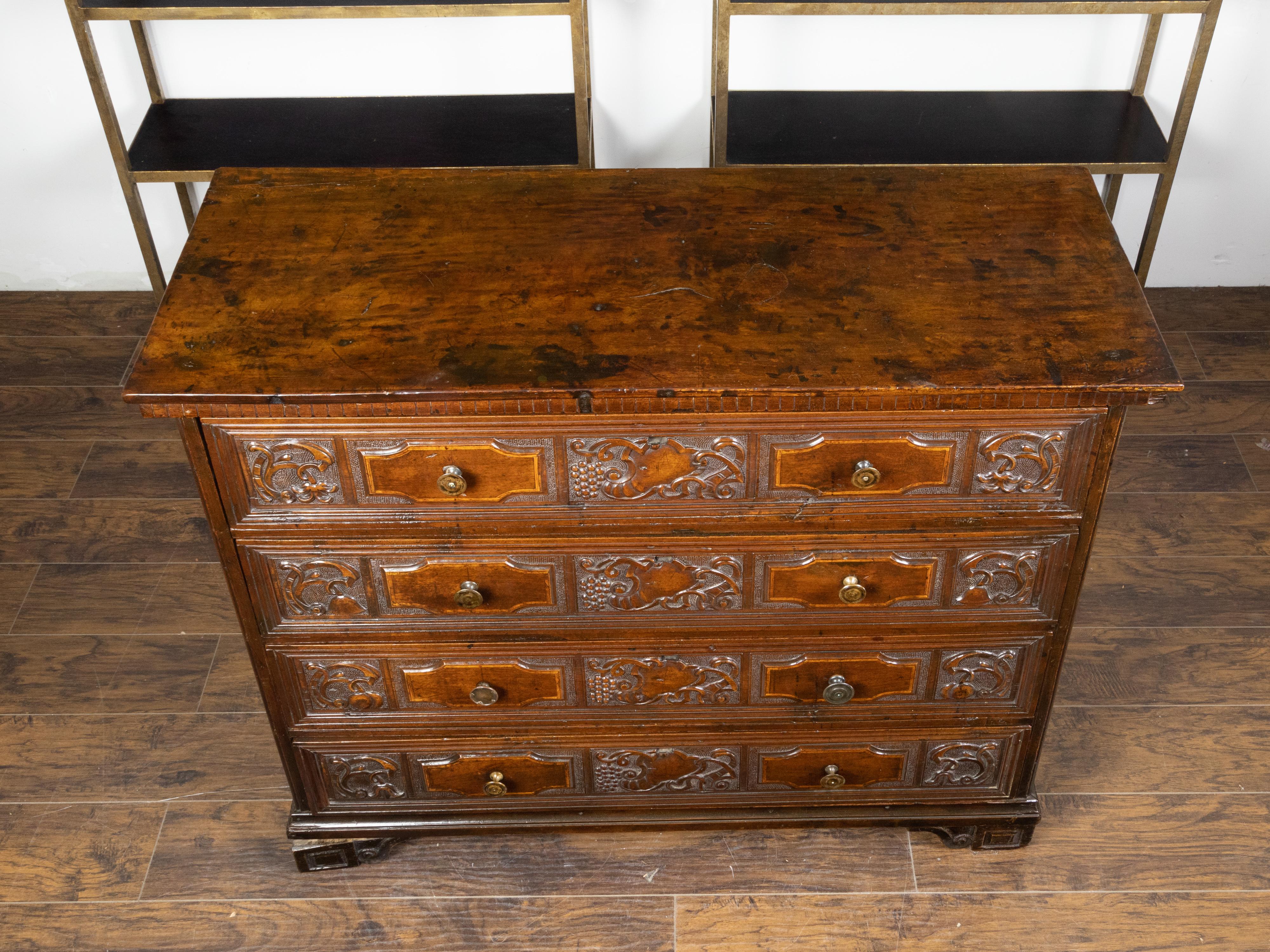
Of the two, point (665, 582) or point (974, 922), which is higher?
point (665, 582)

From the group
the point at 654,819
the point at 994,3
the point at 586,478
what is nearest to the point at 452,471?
the point at 586,478

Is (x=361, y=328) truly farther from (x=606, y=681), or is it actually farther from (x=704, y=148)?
(x=704, y=148)

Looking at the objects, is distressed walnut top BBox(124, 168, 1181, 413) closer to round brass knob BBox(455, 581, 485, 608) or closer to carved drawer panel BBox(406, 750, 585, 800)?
round brass knob BBox(455, 581, 485, 608)

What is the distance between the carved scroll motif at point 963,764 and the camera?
2059mm

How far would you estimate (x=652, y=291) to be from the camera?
170 cm

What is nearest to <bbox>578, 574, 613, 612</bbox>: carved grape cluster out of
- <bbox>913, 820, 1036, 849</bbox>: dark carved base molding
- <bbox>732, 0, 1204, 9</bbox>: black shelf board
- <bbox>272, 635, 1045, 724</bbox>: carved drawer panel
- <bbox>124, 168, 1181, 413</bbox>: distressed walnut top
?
<bbox>272, 635, 1045, 724</bbox>: carved drawer panel

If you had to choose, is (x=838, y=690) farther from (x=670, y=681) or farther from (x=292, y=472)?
(x=292, y=472)

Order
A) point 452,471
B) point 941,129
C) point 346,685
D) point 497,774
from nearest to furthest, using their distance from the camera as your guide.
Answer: point 452,471
point 346,685
point 497,774
point 941,129

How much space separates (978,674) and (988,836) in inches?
17.3

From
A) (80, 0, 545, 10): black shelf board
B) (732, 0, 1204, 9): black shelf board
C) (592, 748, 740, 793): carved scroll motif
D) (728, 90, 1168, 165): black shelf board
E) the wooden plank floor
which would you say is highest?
(80, 0, 545, 10): black shelf board

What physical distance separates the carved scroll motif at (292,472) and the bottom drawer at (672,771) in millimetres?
543

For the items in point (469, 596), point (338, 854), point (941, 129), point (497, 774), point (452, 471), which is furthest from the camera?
point (941, 129)

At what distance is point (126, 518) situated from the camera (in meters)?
2.80

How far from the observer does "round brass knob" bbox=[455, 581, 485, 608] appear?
1785 mm
